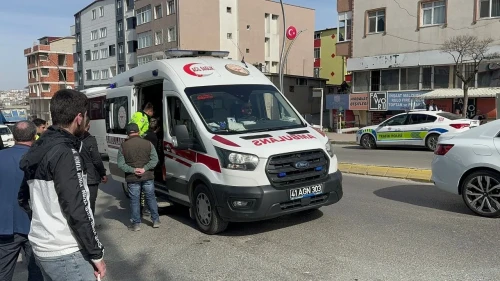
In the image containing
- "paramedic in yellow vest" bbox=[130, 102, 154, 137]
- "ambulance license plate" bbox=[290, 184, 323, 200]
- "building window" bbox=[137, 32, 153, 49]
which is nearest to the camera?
"ambulance license plate" bbox=[290, 184, 323, 200]

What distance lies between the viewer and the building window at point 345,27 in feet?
104

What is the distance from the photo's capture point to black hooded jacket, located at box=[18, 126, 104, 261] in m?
2.58

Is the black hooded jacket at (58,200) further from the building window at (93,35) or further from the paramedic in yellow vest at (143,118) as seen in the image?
the building window at (93,35)

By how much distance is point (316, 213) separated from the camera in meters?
6.99

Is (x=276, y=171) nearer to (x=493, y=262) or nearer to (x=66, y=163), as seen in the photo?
(x=493, y=262)

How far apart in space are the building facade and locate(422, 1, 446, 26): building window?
29.0m

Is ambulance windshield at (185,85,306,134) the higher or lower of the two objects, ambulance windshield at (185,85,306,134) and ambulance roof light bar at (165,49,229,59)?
the lower

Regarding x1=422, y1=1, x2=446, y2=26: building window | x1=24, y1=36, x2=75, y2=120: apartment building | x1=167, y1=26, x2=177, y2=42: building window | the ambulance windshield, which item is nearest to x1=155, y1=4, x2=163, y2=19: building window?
x1=167, y1=26, x2=177, y2=42: building window

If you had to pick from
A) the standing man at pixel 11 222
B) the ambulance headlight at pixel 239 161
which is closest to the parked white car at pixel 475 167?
the ambulance headlight at pixel 239 161

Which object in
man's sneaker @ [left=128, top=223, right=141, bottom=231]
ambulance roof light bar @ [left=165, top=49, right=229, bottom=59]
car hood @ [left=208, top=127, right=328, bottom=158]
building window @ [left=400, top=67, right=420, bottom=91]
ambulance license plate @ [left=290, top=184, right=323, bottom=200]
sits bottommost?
man's sneaker @ [left=128, top=223, right=141, bottom=231]

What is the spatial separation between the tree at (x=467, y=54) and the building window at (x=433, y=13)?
6.05 feet

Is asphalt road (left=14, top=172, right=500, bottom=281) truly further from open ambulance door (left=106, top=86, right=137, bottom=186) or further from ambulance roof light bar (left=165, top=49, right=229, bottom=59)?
ambulance roof light bar (left=165, top=49, right=229, bottom=59)

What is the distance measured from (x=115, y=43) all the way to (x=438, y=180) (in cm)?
6419

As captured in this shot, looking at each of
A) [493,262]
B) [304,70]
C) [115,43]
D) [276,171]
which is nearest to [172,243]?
[276,171]
